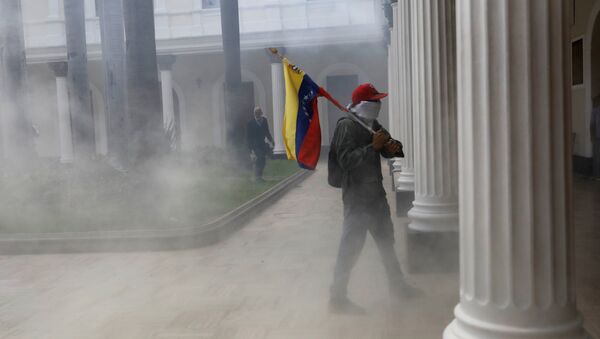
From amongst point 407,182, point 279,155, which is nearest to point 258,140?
point 407,182

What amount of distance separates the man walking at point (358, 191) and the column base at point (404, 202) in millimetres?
3105

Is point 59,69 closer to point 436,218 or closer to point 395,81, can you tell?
point 395,81

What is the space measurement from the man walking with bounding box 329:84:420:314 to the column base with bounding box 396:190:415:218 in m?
3.11

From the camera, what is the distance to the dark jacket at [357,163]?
420cm

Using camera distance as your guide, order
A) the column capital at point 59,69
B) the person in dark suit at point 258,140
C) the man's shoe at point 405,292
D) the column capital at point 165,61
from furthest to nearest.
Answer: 1. the column capital at point 165,61
2. the column capital at point 59,69
3. the person in dark suit at point 258,140
4. the man's shoe at point 405,292

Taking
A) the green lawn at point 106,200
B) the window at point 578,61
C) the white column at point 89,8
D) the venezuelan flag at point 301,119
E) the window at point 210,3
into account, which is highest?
the white column at point 89,8

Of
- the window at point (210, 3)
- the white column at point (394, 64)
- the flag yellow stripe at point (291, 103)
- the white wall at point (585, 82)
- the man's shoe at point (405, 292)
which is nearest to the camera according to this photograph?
the flag yellow stripe at point (291, 103)

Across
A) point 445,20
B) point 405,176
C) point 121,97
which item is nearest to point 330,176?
point 445,20

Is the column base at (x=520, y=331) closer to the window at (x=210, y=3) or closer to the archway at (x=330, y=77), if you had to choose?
the archway at (x=330, y=77)

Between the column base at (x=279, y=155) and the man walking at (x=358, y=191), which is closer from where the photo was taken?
the man walking at (x=358, y=191)

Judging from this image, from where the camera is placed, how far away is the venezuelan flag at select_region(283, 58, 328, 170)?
13.5 feet

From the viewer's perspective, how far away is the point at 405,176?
7648 millimetres

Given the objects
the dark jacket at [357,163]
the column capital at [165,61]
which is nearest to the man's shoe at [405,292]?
the dark jacket at [357,163]

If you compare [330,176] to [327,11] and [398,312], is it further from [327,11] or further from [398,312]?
[327,11]
